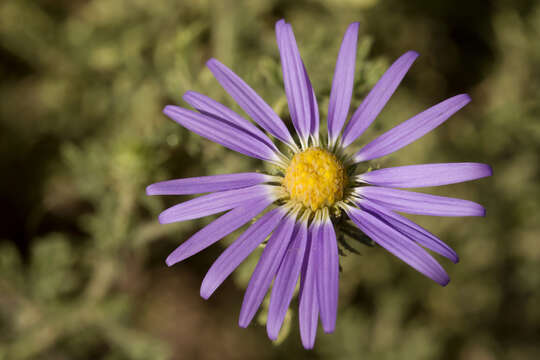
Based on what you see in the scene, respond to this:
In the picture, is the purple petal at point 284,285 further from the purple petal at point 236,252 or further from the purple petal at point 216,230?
the purple petal at point 216,230

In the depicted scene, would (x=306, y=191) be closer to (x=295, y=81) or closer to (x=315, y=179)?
(x=315, y=179)

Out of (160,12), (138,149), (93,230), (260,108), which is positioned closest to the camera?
(260,108)

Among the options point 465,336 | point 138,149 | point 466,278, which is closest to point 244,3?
point 138,149

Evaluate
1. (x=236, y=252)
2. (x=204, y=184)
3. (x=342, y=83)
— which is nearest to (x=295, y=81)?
(x=342, y=83)

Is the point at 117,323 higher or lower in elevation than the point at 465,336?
higher

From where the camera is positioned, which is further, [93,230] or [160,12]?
[160,12]

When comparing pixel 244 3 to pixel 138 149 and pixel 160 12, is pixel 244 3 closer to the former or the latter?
pixel 160 12

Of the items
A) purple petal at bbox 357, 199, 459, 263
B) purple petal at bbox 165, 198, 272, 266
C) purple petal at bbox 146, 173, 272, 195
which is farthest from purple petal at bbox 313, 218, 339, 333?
purple petal at bbox 146, 173, 272, 195
